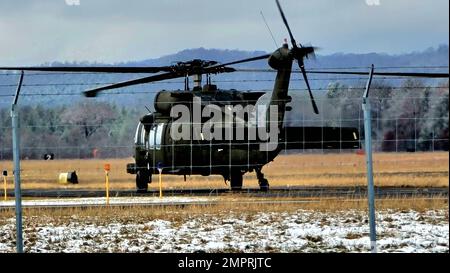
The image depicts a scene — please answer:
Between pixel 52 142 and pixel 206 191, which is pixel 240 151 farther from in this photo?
pixel 52 142

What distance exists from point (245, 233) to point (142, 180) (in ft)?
42.7

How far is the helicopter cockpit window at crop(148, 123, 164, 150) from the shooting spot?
79.7 feet

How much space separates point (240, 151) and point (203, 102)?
1.66m

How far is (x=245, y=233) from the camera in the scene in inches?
521

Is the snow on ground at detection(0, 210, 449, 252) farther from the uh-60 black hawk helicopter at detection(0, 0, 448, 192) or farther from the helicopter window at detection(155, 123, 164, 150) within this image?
the helicopter window at detection(155, 123, 164, 150)

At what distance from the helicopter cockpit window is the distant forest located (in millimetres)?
821

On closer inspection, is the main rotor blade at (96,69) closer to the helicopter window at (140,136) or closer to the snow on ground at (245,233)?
the snow on ground at (245,233)

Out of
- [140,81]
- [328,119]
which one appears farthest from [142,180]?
[328,119]

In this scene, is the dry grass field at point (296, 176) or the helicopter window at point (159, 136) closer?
the helicopter window at point (159, 136)

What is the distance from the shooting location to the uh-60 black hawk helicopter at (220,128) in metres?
21.9

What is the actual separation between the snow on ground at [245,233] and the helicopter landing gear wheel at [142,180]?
9166 millimetres

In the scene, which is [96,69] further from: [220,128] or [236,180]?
[236,180]

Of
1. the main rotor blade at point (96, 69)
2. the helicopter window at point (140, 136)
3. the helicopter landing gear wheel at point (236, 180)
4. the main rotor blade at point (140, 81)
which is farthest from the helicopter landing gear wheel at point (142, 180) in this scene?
the main rotor blade at point (96, 69)

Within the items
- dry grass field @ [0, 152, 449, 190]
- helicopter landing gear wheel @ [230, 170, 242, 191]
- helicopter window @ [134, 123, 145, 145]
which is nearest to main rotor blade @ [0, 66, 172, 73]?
dry grass field @ [0, 152, 449, 190]
